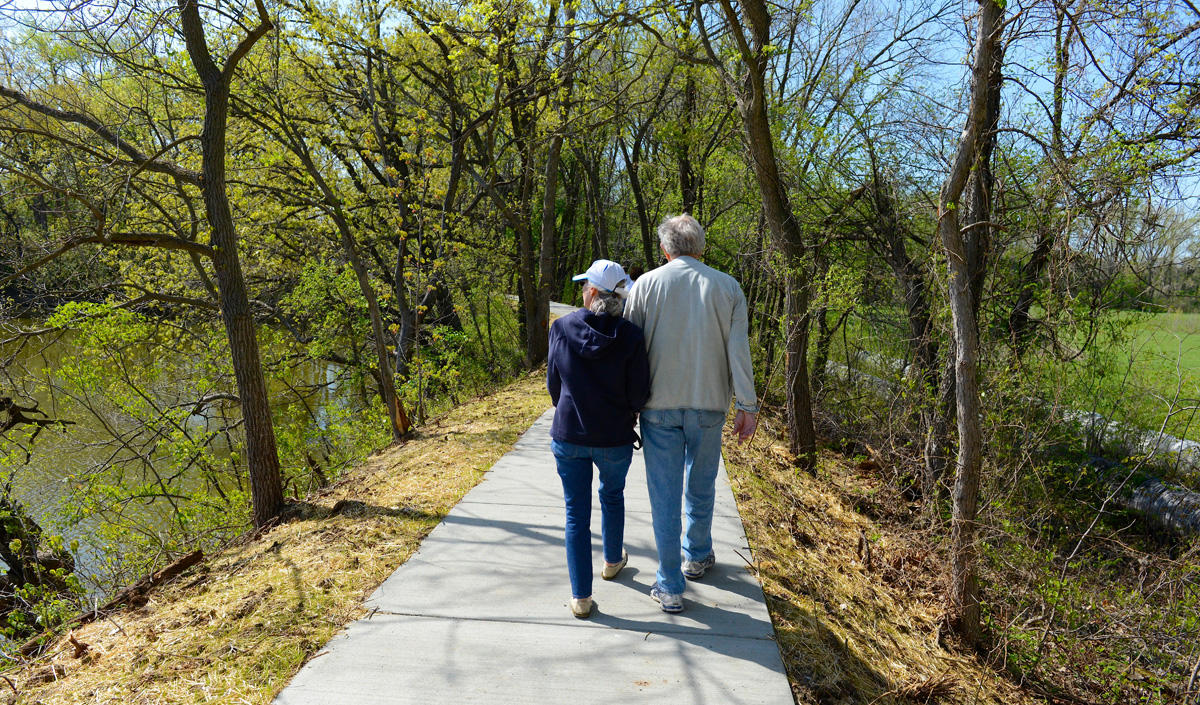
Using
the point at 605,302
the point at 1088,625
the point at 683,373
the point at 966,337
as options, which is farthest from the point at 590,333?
the point at 1088,625

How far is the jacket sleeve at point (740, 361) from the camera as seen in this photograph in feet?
12.0

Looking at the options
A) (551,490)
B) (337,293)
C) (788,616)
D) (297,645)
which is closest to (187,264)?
(337,293)

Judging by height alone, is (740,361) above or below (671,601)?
above

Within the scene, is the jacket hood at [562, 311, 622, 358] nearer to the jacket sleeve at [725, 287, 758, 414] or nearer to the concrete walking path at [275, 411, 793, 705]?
the jacket sleeve at [725, 287, 758, 414]

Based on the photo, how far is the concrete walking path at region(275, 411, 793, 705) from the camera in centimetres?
307

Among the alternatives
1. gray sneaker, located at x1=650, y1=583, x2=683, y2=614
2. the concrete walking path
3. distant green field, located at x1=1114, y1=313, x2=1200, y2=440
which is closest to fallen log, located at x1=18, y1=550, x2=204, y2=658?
A: the concrete walking path

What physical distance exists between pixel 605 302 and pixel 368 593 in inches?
86.9

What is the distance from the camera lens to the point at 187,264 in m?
13.6

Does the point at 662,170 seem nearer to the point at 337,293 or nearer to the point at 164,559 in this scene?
the point at 337,293

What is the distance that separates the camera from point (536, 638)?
3496 millimetres

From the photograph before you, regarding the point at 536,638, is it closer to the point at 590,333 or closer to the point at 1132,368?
the point at 590,333

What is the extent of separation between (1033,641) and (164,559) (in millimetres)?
9959

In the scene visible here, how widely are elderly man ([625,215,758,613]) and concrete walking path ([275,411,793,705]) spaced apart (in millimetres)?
331

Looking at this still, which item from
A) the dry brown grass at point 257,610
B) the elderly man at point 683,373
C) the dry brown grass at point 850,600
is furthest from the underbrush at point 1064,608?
the dry brown grass at point 257,610
